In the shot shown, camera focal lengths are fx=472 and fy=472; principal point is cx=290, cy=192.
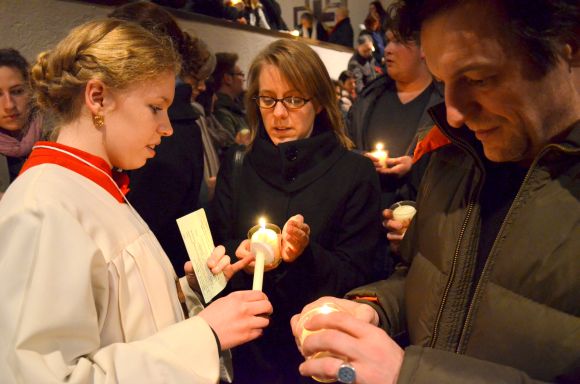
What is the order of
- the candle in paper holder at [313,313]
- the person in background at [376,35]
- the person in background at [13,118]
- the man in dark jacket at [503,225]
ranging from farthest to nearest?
the person in background at [376,35]
the person in background at [13,118]
the candle in paper holder at [313,313]
the man in dark jacket at [503,225]

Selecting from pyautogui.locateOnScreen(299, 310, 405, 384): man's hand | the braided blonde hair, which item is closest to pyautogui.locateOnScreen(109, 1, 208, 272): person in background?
the braided blonde hair

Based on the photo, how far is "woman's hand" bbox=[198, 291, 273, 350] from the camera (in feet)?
3.80

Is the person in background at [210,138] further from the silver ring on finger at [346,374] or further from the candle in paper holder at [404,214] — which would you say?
the silver ring on finger at [346,374]

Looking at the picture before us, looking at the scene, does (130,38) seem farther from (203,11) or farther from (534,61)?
(203,11)

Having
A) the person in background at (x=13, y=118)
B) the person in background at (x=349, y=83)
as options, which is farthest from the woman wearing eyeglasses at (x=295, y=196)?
the person in background at (x=349, y=83)

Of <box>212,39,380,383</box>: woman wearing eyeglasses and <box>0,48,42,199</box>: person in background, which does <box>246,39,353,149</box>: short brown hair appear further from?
<box>0,48,42,199</box>: person in background

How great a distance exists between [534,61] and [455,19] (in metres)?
0.17

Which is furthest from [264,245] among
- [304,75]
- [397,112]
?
[397,112]

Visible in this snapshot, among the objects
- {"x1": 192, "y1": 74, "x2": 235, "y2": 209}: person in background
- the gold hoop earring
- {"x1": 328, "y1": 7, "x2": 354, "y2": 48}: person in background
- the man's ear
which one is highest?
{"x1": 328, "y1": 7, "x2": 354, "y2": 48}: person in background

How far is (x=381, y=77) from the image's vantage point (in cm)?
301

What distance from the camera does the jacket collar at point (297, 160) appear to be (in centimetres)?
187

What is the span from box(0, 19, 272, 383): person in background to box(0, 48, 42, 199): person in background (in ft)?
3.61

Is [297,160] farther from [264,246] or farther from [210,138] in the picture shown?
[210,138]

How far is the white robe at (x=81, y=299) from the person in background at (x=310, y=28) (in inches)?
271
